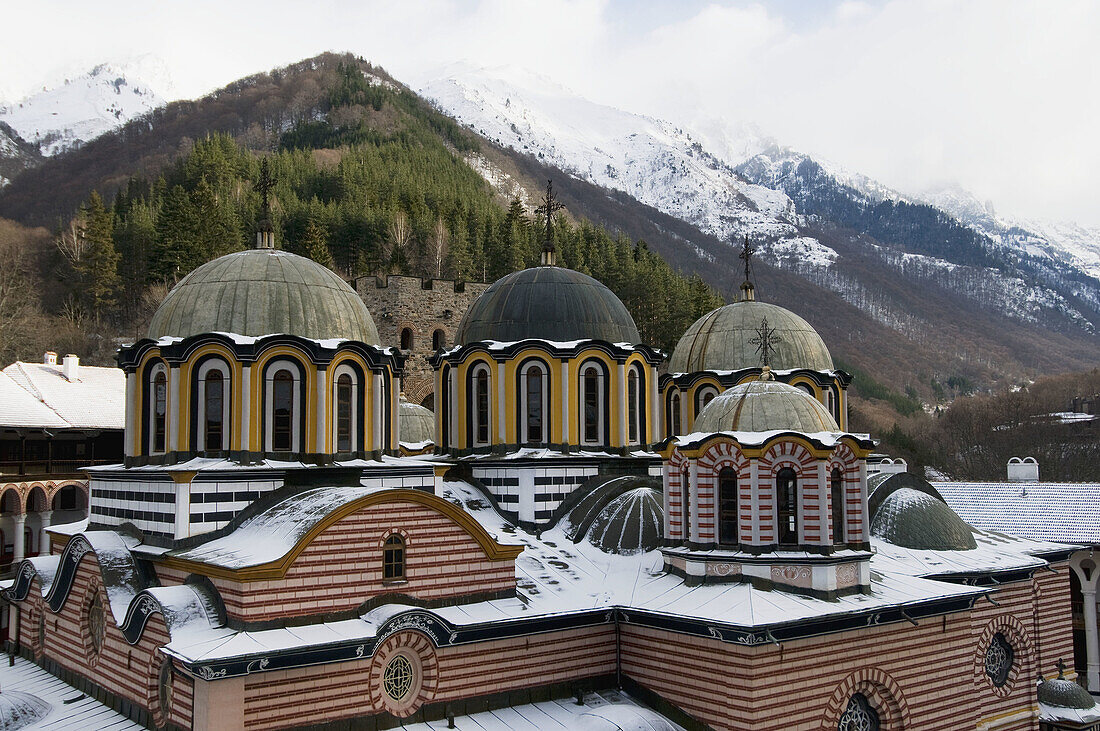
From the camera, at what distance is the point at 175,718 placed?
39.4ft

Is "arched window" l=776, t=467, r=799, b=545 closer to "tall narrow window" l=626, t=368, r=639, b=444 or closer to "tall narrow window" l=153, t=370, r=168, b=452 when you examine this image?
"tall narrow window" l=626, t=368, r=639, b=444

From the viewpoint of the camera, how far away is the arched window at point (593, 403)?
18.9 meters

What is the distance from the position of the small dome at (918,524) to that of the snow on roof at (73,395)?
1025 inches

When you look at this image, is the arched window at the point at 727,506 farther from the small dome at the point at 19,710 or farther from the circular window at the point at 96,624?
the small dome at the point at 19,710

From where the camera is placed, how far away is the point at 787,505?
1452 centimetres

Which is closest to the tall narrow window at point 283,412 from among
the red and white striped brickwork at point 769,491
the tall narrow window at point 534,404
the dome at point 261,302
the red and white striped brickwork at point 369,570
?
the dome at point 261,302

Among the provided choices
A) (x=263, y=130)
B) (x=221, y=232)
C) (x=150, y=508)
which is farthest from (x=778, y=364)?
(x=263, y=130)

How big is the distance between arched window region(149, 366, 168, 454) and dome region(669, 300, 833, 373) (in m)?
12.1

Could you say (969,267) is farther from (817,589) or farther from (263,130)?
(817,589)

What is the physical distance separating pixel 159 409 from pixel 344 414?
3074mm

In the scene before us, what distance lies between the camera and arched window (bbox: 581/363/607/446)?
18906 mm

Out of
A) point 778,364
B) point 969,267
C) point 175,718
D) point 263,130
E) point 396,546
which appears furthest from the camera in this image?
point 969,267

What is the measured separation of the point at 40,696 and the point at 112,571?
3037 mm

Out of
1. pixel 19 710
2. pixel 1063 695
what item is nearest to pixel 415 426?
pixel 19 710
